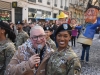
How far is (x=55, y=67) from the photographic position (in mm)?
2236

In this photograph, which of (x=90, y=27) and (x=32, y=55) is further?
(x=90, y=27)

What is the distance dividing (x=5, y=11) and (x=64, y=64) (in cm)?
1902

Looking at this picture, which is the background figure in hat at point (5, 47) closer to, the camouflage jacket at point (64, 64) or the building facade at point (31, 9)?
the camouflage jacket at point (64, 64)

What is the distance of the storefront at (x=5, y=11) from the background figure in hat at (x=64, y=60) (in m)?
17.6

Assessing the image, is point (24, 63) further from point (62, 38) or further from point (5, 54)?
point (5, 54)

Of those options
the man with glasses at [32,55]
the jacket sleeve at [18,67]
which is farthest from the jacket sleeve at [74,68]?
the jacket sleeve at [18,67]

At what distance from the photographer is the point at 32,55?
226 centimetres

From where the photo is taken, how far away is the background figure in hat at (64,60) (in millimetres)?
2137

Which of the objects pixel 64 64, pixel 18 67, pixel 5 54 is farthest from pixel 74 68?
pixel 5 54

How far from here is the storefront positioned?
65.3ft

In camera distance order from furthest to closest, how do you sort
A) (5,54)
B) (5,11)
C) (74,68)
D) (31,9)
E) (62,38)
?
(31,9) < (5,11) < (5,54) < (62,38) < (74,68)

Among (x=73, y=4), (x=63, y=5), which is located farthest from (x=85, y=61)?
(x=73, y=4)

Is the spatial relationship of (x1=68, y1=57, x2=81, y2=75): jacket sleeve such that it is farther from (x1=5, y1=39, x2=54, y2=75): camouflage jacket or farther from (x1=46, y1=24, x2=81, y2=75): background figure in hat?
(x1=5, y1=39, x2=54, y2=75): camouflage jacket

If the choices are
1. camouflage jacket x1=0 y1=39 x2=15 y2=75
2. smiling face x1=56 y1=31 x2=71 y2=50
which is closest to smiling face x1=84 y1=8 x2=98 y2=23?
camouflage jacket x1=0 y1=39 x2=15 y2=75
